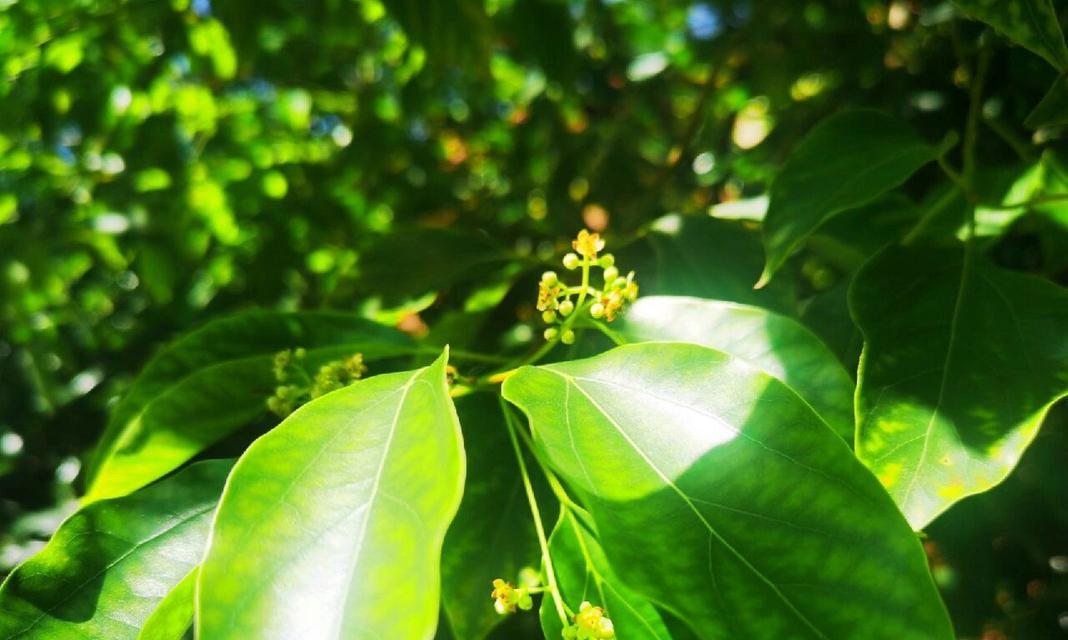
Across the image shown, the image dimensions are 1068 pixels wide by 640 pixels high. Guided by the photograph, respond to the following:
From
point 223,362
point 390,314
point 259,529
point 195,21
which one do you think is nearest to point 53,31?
point 195,21

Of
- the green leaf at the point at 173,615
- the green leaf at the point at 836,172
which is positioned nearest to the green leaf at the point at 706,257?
the green leaf at the point at 836,172

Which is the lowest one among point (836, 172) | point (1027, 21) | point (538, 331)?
point (538, 331)

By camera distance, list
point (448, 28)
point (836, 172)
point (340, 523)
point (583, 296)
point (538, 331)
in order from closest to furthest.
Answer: point (340, 523)
point (583, 296)
point (836, 172)
point (538, 331)
point (448, 28)

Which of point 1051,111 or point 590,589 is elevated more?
point 1051,111

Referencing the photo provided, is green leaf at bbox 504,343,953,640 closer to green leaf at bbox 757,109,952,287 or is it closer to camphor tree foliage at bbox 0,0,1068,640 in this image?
camphor tree foliage at bbox 0,0,1068,640

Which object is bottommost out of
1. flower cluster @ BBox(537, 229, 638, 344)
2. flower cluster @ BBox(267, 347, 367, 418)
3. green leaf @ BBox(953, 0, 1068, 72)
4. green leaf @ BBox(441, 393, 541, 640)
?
green leaf @ BBox(441, 393, 541, 640)

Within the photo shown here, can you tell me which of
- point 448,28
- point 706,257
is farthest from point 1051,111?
point 448,28

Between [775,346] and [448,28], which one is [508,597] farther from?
[448,28]

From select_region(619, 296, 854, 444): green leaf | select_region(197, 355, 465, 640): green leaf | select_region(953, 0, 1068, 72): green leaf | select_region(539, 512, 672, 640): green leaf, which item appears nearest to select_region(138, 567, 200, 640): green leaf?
select_region(197, 355, 465, 640): green leaf

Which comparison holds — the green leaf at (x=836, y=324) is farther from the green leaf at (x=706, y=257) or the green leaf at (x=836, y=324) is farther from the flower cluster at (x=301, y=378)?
the flower cluster at (x=301, y=378)
